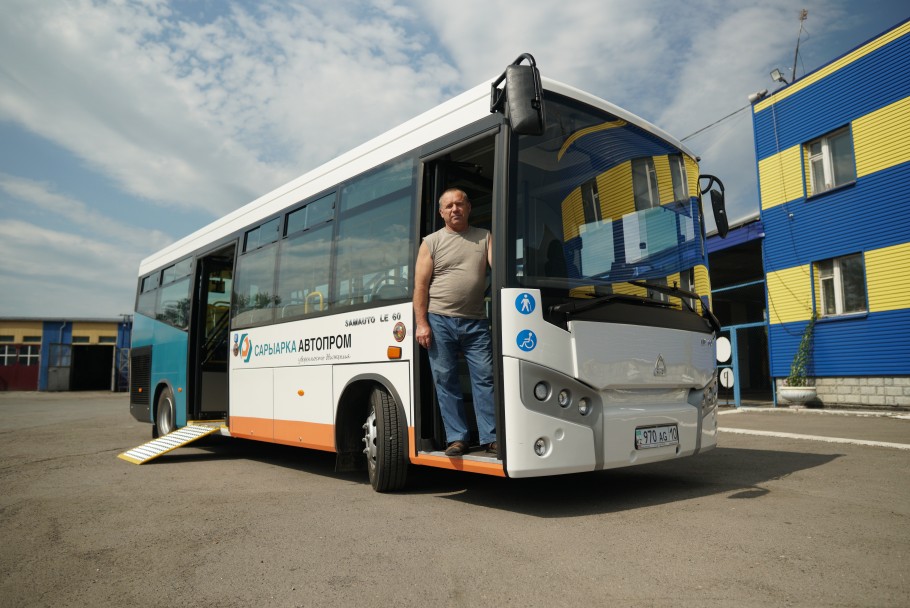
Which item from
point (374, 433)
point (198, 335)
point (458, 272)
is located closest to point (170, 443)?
point (198, 335)

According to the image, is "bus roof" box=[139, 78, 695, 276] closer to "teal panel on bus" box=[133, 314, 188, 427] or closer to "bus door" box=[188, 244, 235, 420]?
"bus door" box=[188, 244, 235, 420]

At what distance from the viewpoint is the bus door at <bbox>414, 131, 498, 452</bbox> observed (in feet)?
16.8

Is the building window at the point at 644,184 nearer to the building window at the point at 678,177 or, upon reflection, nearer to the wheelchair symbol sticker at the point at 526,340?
the building window at the point at 678,177

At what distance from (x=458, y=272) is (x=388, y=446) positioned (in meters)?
1.55

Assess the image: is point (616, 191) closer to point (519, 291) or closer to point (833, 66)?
point (519, 291)

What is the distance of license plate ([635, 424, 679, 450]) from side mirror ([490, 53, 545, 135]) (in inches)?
89.2

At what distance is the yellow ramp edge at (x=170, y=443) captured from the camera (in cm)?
809

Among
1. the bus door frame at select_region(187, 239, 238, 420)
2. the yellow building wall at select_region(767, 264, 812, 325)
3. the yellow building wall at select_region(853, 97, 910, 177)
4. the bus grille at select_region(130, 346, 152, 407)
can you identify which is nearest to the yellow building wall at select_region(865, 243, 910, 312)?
the yellow building wall at select_region(767, 264, 812, 325)

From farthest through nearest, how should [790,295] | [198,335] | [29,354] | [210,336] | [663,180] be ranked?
1. [29,354]
2. [790,295]
3. [210,336]
4. [198,335]
5. [663,180]

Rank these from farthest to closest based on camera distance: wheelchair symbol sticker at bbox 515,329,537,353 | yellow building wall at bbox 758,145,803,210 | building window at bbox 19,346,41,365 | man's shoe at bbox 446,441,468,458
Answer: building window at bbox 19,346,41,365 < yellow building wall at bbox 758,145,803,210 < man's shoe at bbox 446,441,468,458 < wheelchair symbol sticker at bbox 515,329,537,353

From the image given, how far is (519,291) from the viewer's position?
4.36m

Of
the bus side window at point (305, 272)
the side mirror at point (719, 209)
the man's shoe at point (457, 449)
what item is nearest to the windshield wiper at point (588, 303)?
the man's shoe at point (457, 449)

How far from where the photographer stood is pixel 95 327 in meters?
50.0

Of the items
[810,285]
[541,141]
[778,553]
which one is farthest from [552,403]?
[810,285]
